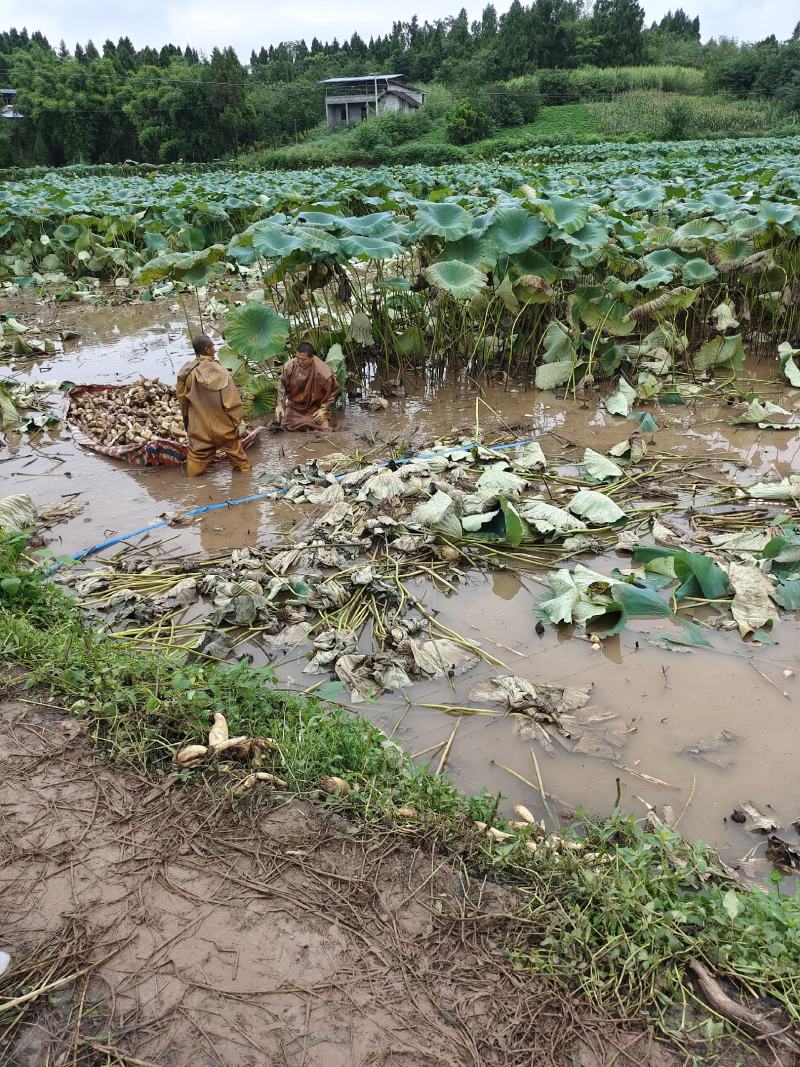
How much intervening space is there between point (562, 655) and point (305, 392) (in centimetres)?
397

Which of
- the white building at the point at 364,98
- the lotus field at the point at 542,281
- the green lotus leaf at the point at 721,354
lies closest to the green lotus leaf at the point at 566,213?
the lotus field at the point at 542,281

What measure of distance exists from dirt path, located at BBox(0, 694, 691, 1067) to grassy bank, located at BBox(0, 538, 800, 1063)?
0.31 feet

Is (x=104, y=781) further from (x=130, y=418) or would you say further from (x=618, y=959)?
(x=130, y=418)

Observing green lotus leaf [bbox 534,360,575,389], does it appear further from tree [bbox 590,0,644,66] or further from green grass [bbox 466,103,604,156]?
tree [bbox 590,0,644,66]

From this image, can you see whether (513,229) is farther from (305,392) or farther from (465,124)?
(465,124)

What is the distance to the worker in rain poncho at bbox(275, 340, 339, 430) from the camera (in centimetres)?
647

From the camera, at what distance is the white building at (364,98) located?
170 ft

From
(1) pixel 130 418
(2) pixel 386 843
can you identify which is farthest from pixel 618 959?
(1) pixel 130 418

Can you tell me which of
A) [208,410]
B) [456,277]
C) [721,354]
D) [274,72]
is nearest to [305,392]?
[208,410]

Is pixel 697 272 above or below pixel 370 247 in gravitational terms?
below

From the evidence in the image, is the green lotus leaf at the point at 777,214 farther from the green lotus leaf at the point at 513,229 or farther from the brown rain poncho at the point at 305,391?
the brown rain poncho at the point at 305,391

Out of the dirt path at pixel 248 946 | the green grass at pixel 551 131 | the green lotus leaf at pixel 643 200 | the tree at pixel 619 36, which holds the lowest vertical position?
the dirt path at pixel 248 946

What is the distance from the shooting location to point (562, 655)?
11.7 ft

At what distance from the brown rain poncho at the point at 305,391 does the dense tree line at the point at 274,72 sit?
151 feet
